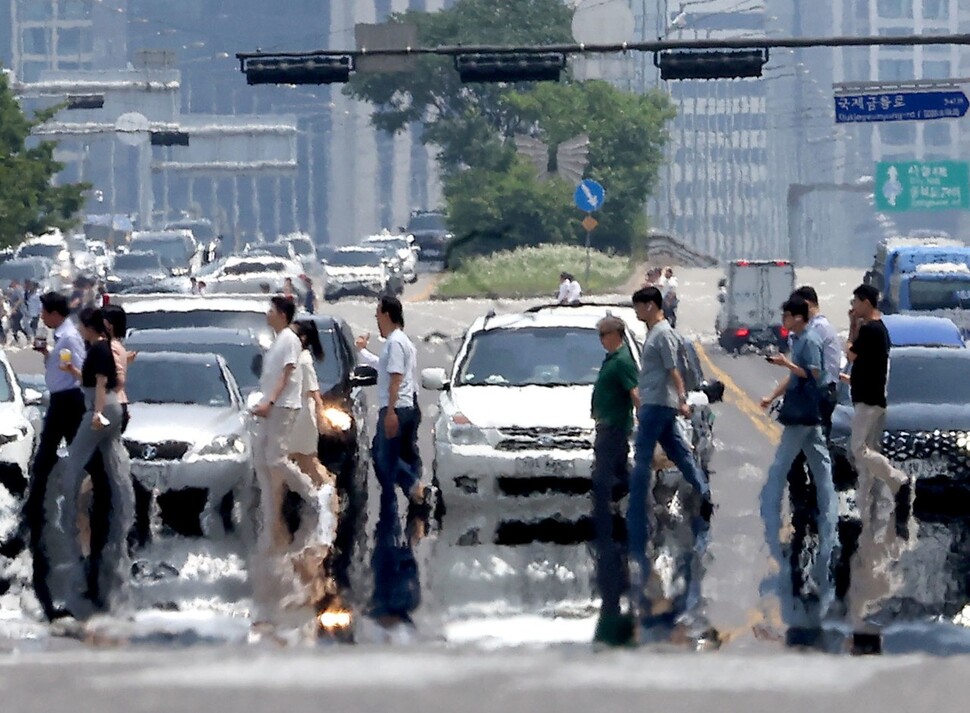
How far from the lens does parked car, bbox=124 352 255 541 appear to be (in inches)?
671

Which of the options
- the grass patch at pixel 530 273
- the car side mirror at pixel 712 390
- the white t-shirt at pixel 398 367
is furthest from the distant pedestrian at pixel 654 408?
the grass patch at pixel 530 273

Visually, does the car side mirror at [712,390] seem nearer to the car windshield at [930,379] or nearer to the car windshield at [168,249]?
the car windshield at [930,379]

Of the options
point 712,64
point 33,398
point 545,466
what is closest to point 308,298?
point 712,64

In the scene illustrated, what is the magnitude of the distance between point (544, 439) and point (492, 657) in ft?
20.8

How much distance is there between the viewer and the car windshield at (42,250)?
67938 millimetres

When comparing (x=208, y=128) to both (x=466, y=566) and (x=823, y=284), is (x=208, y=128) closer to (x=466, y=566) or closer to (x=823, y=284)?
(x=823, y=284)

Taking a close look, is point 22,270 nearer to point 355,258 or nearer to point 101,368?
point 355,258

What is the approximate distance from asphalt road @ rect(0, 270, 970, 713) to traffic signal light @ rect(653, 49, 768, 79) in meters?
18.1

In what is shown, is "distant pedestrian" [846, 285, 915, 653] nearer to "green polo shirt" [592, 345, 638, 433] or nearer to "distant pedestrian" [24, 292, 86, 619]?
"green polo shirt" [592, 345, 638, 433]

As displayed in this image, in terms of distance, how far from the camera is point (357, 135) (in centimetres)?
18125

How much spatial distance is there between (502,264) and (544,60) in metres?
43.6

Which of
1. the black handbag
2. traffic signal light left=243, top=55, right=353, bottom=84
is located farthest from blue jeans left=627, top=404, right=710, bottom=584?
traffic signal light left=243, top=55, right=353, bottom=84

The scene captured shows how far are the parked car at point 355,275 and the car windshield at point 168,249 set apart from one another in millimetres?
4385

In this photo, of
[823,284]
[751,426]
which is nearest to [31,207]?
[823,284]
